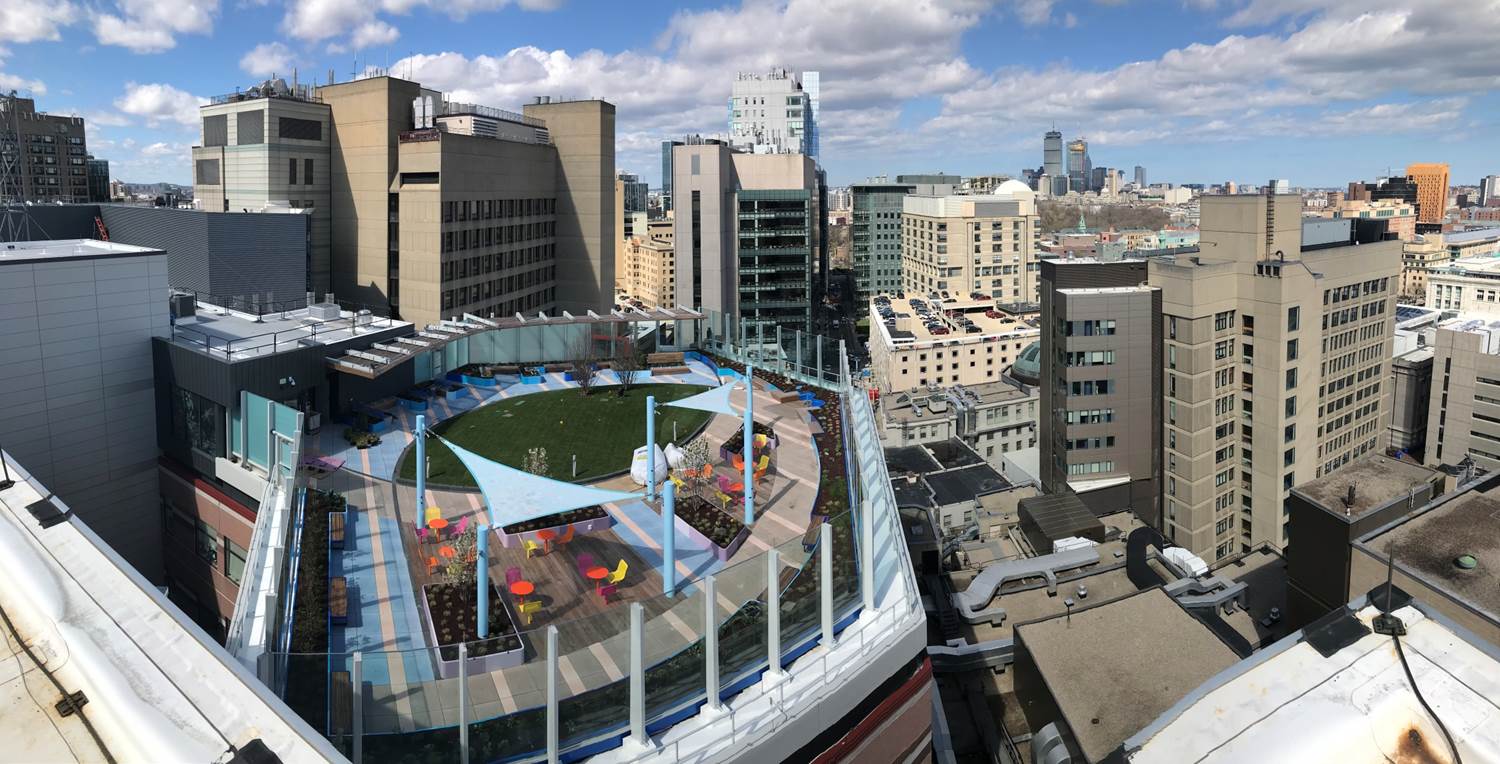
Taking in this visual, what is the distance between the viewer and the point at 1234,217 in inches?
1604

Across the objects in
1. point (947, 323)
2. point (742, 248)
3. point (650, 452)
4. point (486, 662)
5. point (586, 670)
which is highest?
point (742, 248)

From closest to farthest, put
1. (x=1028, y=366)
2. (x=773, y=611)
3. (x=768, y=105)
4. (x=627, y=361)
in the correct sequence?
(x=773, y=611), (x=627, y=361), (x=1028, y=366), (x=768, y=105)

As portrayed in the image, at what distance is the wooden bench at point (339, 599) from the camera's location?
1272cm

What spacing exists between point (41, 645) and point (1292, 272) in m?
42.8

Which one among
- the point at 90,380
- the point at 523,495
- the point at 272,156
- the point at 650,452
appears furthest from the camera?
the point at 272,156

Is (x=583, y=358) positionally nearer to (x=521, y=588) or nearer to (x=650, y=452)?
(x=650, y=452)

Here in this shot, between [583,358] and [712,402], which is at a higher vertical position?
[583,358]

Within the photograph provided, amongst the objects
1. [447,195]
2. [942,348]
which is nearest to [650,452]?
[447,195]

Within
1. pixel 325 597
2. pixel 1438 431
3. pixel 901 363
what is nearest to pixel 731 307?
pixel 901 363

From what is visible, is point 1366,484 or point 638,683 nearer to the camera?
point 638,683

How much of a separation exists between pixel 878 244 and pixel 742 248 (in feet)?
158

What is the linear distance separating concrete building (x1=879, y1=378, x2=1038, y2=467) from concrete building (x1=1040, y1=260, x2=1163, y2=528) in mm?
15588

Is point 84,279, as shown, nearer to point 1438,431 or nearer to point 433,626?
point 433,626

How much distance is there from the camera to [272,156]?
45500 mm
